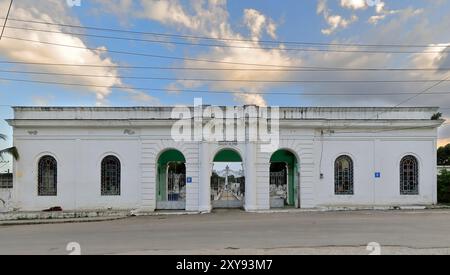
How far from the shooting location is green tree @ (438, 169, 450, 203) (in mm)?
20875

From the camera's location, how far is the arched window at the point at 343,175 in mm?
18938

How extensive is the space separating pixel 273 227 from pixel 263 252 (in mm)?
4235

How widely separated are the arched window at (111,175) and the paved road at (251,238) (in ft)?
19.5

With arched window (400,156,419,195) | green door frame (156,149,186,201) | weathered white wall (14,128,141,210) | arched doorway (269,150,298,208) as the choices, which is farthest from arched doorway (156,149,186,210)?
arched window (400,156,419,195)

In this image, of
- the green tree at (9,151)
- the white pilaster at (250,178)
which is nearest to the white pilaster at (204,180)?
the white pilaster at (250,178)

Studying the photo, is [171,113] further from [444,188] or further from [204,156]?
[444,188]

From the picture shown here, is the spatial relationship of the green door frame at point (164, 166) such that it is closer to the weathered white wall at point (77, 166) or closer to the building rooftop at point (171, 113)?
the weathered white wall at point (77, 166)

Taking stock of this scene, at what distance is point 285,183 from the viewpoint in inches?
908

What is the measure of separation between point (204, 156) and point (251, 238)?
861 cm

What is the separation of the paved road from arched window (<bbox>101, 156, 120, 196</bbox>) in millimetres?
5936

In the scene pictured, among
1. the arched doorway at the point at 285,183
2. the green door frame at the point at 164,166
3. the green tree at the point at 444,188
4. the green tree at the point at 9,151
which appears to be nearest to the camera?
the green tree at the point at 9,151

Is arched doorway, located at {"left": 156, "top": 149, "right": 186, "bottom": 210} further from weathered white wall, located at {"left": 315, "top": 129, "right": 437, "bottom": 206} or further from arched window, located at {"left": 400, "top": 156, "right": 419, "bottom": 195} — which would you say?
arched window, located at {"left": 400, "top": 156, "right": 419, "bottom": 195}

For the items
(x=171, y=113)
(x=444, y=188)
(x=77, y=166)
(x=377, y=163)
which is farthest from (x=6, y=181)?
(x=444, y=188)
